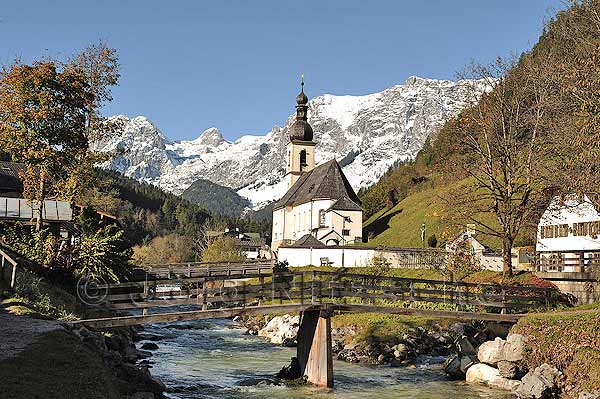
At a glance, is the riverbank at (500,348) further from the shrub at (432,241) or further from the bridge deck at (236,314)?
the shrub at (432,241)

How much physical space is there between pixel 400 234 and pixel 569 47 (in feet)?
220

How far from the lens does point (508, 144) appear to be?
122ft

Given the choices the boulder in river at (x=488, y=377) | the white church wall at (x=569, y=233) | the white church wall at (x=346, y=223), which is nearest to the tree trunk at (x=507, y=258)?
the white church wall at (x=569, y=233)

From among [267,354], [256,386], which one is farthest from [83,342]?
[267,354]

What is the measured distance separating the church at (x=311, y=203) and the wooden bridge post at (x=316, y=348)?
38.9 metres

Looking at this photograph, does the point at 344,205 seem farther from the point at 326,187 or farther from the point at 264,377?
the point at 264,377

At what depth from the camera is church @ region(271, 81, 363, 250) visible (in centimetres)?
8512

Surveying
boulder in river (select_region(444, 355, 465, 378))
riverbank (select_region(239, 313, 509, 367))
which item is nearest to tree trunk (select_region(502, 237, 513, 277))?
riverbank (select_region(239, 313, 509, 367))

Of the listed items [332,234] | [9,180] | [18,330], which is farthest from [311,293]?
[332,234]

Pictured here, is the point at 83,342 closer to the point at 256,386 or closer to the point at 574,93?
the point at 256,386

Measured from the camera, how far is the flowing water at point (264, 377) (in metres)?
23.3

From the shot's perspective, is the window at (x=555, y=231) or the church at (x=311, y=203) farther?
the church at (x=311, y=203)

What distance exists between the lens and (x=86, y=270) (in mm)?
32156

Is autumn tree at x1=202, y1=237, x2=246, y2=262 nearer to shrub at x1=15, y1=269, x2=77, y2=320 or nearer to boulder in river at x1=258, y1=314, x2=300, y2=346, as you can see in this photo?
boulder in river at x1=258, y1=314, x2=300, y2=346
